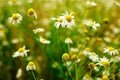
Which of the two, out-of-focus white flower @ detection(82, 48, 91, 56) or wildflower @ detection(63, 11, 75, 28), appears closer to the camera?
wildflower @ detection(63, 11, 75, 28)

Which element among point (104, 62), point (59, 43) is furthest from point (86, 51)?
point (104, 62)

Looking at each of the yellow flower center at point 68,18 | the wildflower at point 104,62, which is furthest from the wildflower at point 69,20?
the wildflower at point 104,62

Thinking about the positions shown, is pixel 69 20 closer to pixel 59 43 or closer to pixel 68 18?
pixel 68 18

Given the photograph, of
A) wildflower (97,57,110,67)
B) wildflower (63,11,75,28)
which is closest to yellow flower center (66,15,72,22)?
wildflower (63,11,75,28)

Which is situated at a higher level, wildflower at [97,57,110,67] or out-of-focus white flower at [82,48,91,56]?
out-of-focus white flower at [82,48,91,56]

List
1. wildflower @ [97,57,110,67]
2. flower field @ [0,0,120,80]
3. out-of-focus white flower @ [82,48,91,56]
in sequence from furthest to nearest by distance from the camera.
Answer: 1. out-of-focus white flower @ [82,48,91,56]
2. flower field @ [0,0,120,80]
3. wildflower @ [97,57,110,67]

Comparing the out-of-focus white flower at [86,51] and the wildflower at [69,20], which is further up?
the wildflower at [69,20]

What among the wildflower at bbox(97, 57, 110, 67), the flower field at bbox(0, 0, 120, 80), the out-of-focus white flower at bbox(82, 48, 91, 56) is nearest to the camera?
the wildflower at bbox(97, 57, 110, 67)

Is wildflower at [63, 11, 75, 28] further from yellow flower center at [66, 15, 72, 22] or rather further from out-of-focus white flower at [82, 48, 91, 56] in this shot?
out-of-focus white flower at [82, 48, 91, 56]

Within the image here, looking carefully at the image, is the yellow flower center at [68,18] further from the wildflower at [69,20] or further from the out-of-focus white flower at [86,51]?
the out-of-focus white flower at [86,51]
